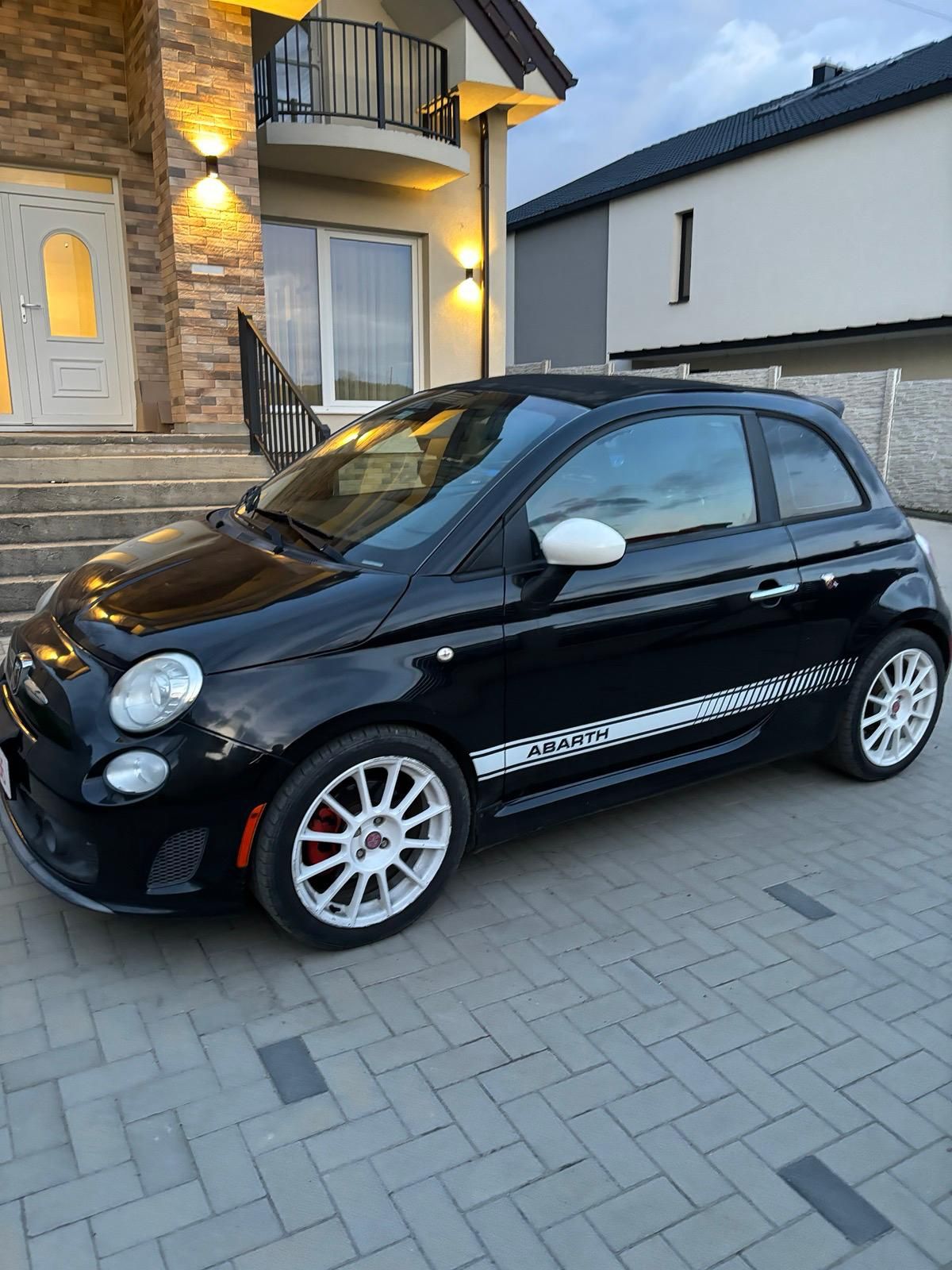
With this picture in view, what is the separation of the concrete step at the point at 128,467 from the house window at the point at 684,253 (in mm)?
16847

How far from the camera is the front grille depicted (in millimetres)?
2506

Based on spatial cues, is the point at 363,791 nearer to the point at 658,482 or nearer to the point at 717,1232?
the point at 717,1232

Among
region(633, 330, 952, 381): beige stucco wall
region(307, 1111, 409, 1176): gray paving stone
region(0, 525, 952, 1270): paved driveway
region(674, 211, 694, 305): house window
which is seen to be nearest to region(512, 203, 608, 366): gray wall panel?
region(674, 211, 694, 305): house window

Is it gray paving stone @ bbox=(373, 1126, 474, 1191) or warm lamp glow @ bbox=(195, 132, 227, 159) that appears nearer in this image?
gray paving stone @ bbox=(373, 1126, 474, 1191)

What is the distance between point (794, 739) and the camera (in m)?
3.83

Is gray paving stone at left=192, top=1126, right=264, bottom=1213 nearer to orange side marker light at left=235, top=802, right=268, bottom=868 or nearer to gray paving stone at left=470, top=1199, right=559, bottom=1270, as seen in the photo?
gray paving stone at left=470, top=1199, right=559, bottom=1270

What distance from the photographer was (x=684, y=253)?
21672 millimetres

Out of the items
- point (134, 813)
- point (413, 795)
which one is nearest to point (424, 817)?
point (413, 795)

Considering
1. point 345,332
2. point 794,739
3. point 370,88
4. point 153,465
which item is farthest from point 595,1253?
point 370,88

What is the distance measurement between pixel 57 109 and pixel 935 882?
9.42m

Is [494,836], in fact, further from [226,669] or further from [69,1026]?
[69,1026]

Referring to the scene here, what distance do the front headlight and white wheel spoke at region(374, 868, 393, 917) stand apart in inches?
31.9

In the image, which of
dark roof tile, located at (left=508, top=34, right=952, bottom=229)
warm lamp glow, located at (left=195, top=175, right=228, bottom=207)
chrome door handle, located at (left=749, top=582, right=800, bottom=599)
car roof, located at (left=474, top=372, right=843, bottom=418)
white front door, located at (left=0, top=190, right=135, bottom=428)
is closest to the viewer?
car roof, located at (left=474, top=372, right=843, bottom=418)

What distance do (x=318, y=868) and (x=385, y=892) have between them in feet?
0.88
